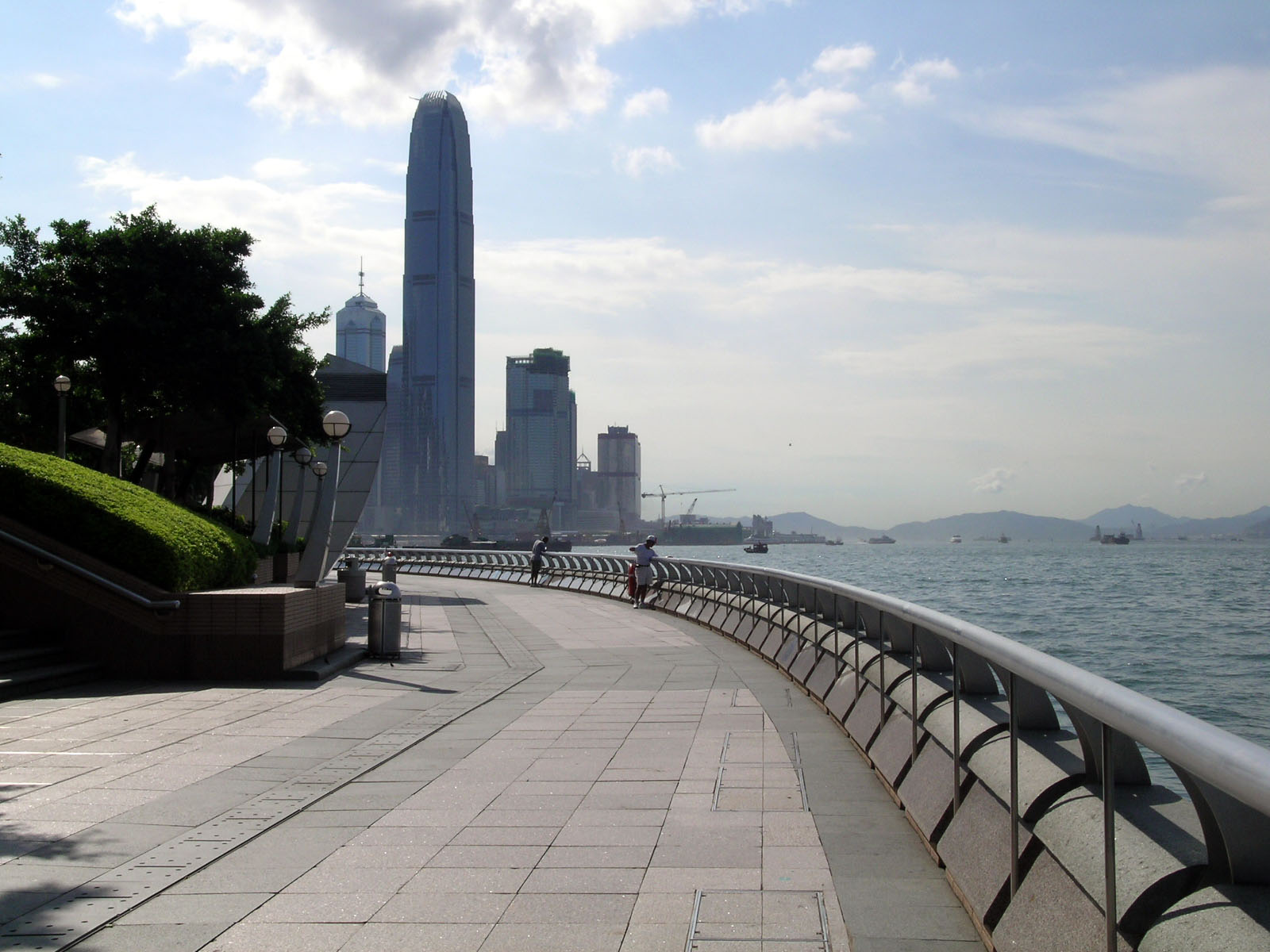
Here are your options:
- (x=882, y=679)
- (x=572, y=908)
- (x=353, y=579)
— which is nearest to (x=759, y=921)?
(x=572, y=908)

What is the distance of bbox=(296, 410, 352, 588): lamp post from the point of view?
1692 cm

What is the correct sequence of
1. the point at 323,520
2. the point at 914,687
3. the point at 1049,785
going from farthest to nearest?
Answer: the point at 323,520 < the point at 914,687 < the point at 1049,785

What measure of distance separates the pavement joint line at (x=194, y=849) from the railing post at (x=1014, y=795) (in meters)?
3.44

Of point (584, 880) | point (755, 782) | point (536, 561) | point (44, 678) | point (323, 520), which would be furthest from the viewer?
point (536, 561)

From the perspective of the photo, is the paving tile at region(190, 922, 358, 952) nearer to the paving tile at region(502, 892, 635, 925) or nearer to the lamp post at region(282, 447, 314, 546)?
the paving tile at region(502, 892, 635, 925)

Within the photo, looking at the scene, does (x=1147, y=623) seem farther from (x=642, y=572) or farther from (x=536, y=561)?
(x=642, y=572)

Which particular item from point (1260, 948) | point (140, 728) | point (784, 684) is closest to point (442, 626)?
point (784, 684)

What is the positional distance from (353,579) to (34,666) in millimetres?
13425

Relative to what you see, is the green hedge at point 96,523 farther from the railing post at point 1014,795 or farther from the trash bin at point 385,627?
the railing post at point 1014,795

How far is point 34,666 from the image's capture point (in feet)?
39.2

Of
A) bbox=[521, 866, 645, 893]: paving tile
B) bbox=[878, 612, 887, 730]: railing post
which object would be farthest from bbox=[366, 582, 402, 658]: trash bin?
bbox=[521, 866, 645, 893]: paving tile

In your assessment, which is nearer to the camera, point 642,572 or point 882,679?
point 882,679

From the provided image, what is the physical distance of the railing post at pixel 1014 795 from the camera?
13.1 ft

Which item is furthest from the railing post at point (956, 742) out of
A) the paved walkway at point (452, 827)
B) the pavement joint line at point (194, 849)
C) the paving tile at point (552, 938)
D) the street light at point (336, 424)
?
the street light at point (336, 424)
